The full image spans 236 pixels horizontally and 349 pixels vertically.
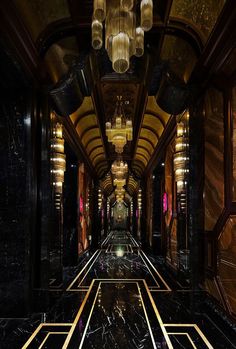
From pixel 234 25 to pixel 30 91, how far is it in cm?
267

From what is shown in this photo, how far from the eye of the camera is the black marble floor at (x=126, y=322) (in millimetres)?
2946

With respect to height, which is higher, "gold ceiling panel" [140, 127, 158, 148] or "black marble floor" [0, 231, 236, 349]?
"gold ceiling panel" [140, 127, 158, 148]

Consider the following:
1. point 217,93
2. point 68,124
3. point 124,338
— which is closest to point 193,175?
point 217,93

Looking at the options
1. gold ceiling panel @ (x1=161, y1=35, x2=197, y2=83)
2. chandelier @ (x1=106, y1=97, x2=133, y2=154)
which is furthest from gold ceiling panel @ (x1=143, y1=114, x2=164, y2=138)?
gold ceiling panel @ (x1=161, y1=35, x2=197, y2=83)

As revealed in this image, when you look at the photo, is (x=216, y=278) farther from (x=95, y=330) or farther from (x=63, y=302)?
(x=63, y=302)

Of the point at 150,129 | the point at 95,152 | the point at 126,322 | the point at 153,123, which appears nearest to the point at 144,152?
the point at 95,152

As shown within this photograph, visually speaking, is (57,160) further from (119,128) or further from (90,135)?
(90,135)

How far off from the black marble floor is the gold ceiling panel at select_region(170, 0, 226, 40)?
345cm

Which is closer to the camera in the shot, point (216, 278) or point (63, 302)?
point (216, 278)

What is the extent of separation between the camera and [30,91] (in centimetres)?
389

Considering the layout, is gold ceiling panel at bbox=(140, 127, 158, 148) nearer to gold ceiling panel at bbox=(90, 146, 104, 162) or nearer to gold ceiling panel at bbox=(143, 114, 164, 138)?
gold ceiling panel at bbox=(143, 114, 164, 138)

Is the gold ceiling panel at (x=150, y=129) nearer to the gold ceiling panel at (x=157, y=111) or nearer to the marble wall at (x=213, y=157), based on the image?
the gold ceiling panel at (x=157, y=111)

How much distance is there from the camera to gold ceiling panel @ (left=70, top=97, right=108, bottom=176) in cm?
670

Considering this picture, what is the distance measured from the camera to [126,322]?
3.51 m
